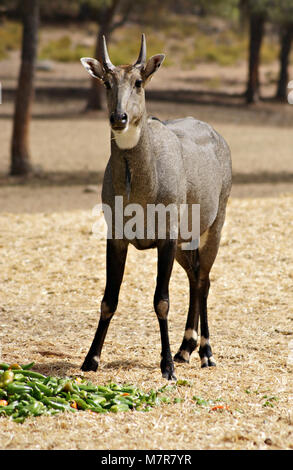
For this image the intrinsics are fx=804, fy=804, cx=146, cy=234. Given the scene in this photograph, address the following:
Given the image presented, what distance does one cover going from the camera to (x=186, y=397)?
5188 millimetres

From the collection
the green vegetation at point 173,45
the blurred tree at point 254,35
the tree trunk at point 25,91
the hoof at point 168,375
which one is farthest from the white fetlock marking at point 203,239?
the green vegetation at point 173,45

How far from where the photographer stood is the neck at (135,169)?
5371 mm

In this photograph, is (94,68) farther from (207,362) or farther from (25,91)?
(25,91)

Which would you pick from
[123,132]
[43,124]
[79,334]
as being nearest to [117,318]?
[79,334]

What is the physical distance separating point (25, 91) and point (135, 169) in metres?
11.1

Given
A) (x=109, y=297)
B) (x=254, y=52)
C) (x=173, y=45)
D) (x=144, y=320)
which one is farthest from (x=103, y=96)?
(x=109, y=297)

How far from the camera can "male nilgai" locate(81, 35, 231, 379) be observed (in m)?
5.23

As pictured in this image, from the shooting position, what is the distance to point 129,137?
530 centimetres

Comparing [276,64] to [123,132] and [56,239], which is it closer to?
[56,239]

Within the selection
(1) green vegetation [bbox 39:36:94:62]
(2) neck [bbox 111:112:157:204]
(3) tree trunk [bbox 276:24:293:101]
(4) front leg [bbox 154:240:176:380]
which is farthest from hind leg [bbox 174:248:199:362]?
(1) green vegetation [bbox 39:36:94:62]

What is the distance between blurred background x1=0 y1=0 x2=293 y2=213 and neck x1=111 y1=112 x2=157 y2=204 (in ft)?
24.5

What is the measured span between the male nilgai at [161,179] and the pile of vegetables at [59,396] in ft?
1.97

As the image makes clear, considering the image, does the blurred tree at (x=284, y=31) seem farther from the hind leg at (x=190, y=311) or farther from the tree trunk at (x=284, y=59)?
the hind leg at (x=190, y=311)

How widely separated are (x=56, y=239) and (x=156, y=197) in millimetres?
4436
